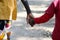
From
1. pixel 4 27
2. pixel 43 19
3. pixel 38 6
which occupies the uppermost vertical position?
pixel 43 19

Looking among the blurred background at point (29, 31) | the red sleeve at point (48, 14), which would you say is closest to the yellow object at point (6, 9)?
the red sleeve at point (48, 14)

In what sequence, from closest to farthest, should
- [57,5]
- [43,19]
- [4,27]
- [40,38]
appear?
[57,5], [43,19], [4,27], [40,38]

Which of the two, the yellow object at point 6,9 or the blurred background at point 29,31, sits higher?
the yellow object at point 6,9

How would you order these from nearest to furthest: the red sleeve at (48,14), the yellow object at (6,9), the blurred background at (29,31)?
the red sleeve at (48,14) < the yellow object at (6,9) < the blurred background at (29,31)

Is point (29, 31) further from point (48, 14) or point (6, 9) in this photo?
point (48, 14)

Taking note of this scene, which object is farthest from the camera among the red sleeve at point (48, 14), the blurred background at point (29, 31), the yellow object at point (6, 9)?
the blurred background at point (29, 31)

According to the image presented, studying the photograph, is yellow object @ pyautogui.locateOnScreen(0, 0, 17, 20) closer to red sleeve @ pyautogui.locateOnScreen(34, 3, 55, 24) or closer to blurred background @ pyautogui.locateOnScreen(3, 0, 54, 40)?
red sleeve @ pyautogui.locateOnScreen(34, 3, 55, 24)

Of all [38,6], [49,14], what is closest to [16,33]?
[49,14]

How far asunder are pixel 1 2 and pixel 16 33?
2.60 metres

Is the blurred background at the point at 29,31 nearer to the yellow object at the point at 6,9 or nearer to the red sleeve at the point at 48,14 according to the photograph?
the yellow object at the point at 6,9

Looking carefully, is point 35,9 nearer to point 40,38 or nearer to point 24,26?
point 24,26

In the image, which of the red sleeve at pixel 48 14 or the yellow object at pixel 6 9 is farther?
the yellow object at pixel 6 9

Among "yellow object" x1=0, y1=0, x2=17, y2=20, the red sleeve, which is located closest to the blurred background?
"yellow object" x1=0, y1=0, x2=17, y2=20

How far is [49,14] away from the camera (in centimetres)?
358
